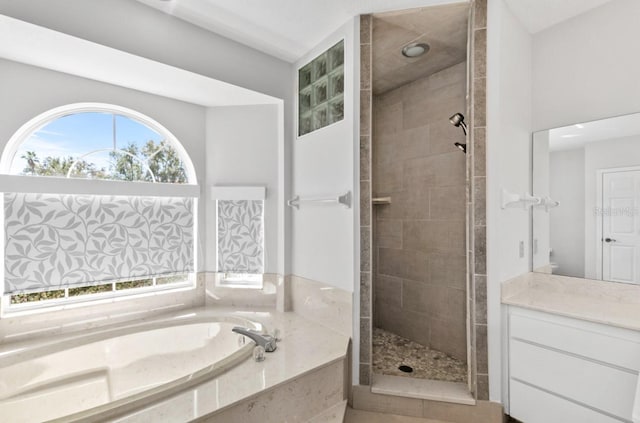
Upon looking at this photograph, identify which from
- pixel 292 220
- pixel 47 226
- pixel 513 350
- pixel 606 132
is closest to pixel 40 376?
pixel 47 226

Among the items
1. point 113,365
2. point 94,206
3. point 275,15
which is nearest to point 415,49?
point 275,15

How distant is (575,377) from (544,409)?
26 cm

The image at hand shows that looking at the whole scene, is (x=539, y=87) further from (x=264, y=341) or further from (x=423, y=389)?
(x=264, y=341)

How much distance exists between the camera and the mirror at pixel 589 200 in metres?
1.72

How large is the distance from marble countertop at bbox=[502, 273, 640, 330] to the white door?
0.29 feet

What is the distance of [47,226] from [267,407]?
6.41 feet

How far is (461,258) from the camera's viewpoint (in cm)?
244

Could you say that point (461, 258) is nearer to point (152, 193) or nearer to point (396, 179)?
point (396, 179)


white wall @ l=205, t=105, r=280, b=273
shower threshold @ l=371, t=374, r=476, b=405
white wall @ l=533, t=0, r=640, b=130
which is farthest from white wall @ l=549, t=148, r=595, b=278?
white wall @ l=205, t=105, r=280, b=273

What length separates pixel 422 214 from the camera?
2.72 metres

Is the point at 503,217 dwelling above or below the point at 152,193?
below

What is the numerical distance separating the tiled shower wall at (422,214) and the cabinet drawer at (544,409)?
0.70 meters

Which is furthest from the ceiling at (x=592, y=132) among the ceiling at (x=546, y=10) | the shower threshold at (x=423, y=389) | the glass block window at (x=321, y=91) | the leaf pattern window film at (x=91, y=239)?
the leaf pattern window film at (x=91, y=239)

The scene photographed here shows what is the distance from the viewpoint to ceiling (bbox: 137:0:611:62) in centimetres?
181
